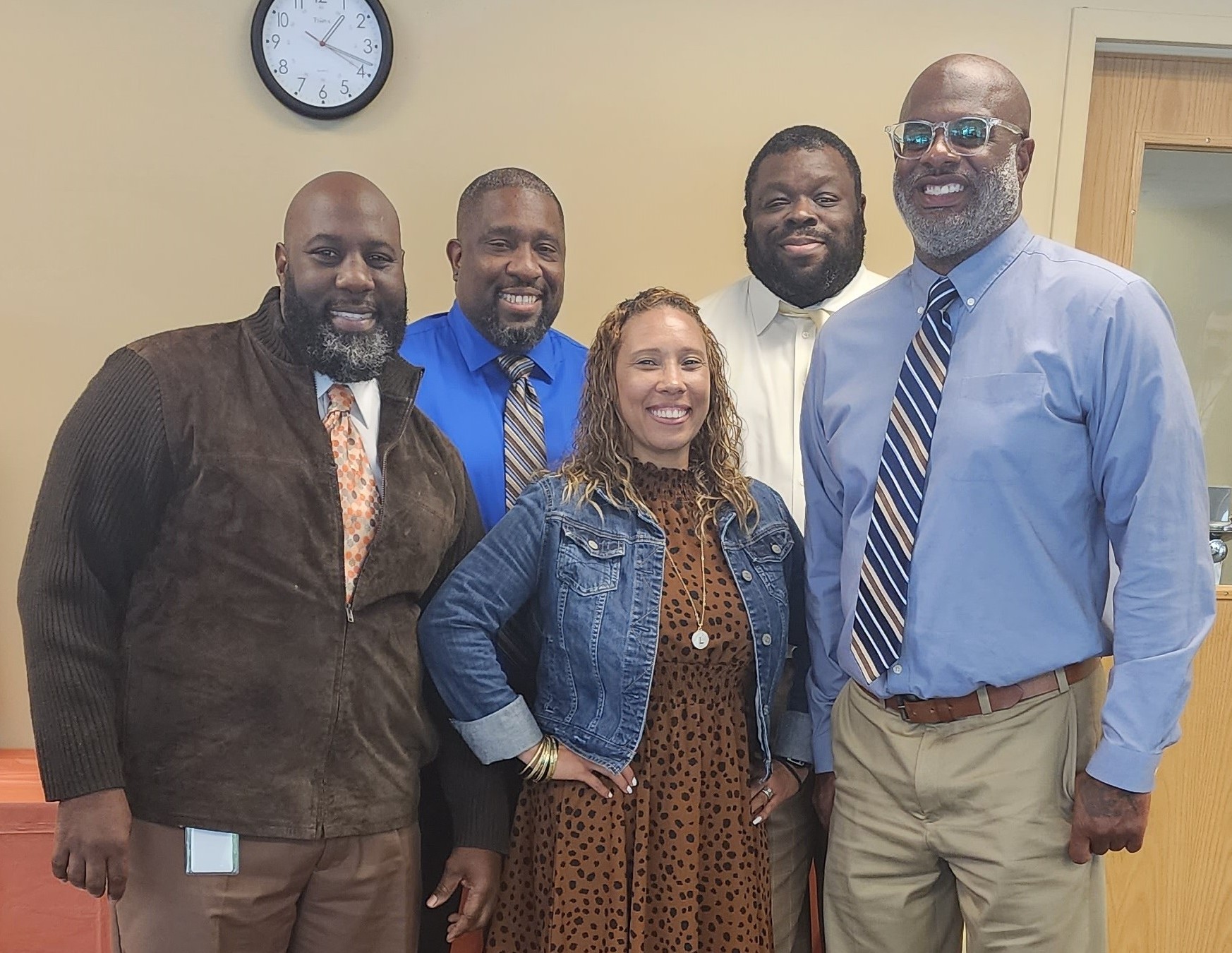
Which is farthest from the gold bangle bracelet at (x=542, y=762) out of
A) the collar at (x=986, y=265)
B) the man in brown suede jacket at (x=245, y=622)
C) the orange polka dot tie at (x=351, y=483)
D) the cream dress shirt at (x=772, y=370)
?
the collar at (x=986, y=265)

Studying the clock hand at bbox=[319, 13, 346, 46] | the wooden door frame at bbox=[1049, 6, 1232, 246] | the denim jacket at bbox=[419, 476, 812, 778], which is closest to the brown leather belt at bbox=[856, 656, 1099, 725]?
the denim jacket at bbox=[419, 476, 812, 778]

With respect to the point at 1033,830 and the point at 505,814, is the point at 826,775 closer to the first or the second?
the point at 1033,830

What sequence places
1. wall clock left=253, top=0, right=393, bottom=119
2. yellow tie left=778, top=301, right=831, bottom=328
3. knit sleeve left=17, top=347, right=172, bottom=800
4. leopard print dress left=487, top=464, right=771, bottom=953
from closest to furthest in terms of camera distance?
knit sleeve left=17, top=347, right=172, bottom=800 < leopard print dress left=487, top=464, right=771, bottom=953 < yellow tie left=778, top=301, right=831, bottom=328 < wall clock left=253, top=0, right=393, bottom=119

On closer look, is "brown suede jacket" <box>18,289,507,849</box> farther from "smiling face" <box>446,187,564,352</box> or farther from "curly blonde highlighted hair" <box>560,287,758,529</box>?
"smiling face" <box>446,187,564,352</box>

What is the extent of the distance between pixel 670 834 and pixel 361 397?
2.86 ft

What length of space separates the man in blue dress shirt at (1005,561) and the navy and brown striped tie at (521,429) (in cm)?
64

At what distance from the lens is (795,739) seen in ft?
5.97

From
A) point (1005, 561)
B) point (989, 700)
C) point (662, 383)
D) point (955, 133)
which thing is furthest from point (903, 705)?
point (955, 133)

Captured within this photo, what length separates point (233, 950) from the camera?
1477mm

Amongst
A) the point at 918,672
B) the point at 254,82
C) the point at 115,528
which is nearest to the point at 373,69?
the point at 254,82

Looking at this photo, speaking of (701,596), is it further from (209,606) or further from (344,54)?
(344,54)

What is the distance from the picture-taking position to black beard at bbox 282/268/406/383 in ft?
5.10

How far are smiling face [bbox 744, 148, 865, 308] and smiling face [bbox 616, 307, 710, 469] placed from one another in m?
0.50

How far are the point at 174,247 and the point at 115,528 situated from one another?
1402mm
